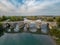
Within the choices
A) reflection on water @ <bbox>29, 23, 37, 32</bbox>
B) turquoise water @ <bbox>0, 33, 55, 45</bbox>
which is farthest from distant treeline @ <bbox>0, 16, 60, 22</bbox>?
turquoise water @ <bbox>0, 33, 55, 45</bbox>

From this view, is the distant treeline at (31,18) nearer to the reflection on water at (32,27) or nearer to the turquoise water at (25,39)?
the reflection on water at (32,27)

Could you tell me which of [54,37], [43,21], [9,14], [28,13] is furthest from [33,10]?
[54,37]

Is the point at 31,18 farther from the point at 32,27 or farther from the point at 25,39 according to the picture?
the point at 25,39

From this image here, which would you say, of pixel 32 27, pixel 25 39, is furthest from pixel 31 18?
pixel 25 39

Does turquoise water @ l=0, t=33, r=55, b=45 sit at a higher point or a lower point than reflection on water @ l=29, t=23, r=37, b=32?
lower

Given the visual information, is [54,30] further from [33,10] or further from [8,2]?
[8,2]

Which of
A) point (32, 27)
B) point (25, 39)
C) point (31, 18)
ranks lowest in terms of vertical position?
point (25, 39)

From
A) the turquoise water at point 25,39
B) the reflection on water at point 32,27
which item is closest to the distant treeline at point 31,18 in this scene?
the reflection on water at point 32,27

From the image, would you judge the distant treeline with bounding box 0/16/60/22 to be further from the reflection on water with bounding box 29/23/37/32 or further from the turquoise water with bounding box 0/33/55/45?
the turquoise water with bounding box 0/33/55/45
